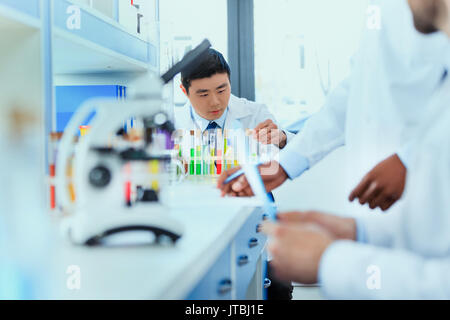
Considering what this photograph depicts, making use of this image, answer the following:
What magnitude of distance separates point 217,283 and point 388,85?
421 mm

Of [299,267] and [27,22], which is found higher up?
[27,22]

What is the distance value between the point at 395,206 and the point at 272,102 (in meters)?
1.12

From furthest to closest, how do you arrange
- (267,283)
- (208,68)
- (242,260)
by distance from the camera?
(267,283) < (208,68) < (242,260)

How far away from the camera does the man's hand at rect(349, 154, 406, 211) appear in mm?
629

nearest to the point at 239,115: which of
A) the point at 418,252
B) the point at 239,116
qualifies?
the point at 239,116

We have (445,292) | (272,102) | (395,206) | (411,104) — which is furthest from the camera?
(272,102)

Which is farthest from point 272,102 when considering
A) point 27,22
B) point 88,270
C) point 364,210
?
point 88,270

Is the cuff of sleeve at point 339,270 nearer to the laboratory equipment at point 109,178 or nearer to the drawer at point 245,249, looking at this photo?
the laboratory equipment at point 109,178

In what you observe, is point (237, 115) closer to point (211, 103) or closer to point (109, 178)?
point (211, 103)

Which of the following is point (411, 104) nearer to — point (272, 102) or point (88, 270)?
point (88, 270)

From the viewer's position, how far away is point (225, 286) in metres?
0.63

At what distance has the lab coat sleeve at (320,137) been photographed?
2.91 ft

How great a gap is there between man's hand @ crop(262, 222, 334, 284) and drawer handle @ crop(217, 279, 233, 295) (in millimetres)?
153
